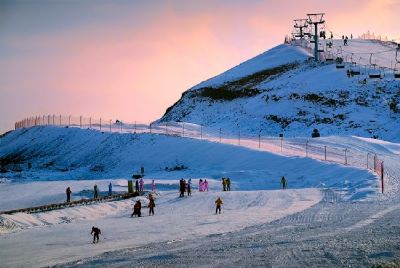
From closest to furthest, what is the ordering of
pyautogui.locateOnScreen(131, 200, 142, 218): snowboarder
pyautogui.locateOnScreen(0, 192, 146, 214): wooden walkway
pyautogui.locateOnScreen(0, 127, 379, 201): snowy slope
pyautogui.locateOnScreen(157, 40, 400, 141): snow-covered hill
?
pyautogui.locateOnScreen(131, 200, 142, 218): snowboarder, pyautogui.locateOnScreen(0, 192, 146, 214): wooden walkway, pyautogui.locateOnScreen(0, 127, 379, 201): snowy slope, pyautogui.locateOnScreen(157, 40, 400, 141): snow-covered hill

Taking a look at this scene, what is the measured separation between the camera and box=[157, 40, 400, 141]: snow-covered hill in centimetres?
8100

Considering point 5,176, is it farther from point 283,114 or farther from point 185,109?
point 185,109

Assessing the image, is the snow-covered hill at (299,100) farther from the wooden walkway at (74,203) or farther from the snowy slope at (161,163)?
the wooden walkway at (74,203)

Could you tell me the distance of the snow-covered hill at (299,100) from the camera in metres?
81.0

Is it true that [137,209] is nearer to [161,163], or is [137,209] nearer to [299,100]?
[161,163]

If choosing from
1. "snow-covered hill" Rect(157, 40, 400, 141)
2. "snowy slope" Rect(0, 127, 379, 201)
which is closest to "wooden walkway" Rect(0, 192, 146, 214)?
"snowy slope" Rect(0, 127, 379, 201)

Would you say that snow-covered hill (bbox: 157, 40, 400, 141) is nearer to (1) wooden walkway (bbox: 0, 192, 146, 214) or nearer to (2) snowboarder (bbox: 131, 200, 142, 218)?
(1) wooden walkway (bbox: 0, 192, 146, 214)

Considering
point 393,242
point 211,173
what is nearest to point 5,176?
point 211,173

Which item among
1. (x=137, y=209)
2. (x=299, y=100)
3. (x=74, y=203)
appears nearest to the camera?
(x=137, y=209)

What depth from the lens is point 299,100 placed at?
292 ft

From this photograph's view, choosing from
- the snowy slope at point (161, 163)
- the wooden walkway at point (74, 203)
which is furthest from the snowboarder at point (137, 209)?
the snowy slope at point (161, 163)

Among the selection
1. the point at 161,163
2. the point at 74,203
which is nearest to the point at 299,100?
the point at 161,163

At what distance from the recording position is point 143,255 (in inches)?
792

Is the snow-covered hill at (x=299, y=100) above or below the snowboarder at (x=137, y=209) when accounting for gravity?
above
